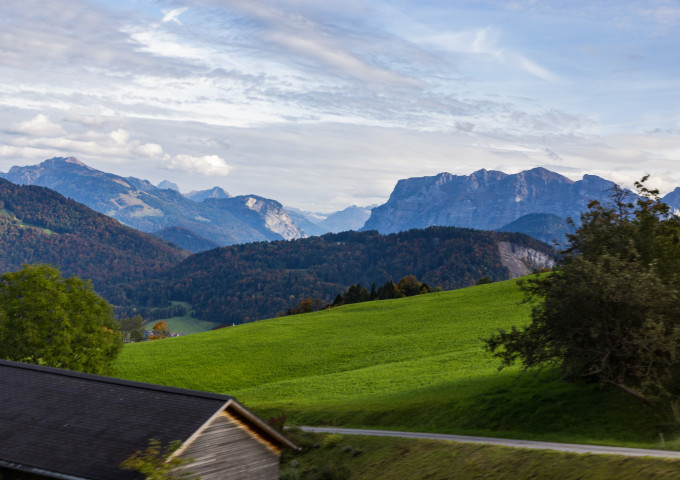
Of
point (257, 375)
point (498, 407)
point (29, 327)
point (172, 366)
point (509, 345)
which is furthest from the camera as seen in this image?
point (172, 366)

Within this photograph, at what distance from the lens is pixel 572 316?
2673 centimetres

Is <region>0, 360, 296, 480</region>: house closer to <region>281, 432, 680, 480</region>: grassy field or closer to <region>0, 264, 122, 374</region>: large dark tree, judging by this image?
<region>281, 432, 680, 480</region>: grassy field

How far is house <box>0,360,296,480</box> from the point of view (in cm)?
1720

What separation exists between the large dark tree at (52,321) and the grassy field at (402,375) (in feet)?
35.5

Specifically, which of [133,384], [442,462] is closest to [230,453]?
[133,384]

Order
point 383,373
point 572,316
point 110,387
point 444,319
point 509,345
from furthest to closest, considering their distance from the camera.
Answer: point 444,319, point 383,373, point 509,345, point 572,316, point 110,387

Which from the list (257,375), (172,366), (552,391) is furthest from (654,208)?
(172,366)

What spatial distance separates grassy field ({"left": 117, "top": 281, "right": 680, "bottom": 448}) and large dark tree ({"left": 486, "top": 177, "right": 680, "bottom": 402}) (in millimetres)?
2084

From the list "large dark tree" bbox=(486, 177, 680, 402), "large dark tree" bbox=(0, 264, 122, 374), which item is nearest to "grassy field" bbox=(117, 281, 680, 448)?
"large dark tree" bbox=(486, 177, 680, 402)

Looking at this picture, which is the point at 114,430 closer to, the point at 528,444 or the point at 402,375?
the point at 528,444

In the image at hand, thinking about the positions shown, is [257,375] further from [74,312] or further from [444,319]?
[444,319]

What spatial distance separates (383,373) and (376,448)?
20.4m

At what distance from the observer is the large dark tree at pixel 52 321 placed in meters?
44.7

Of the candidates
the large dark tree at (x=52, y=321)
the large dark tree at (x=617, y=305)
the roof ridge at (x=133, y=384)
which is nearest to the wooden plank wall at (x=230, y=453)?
the roof ridge at (x=133, y=384)
